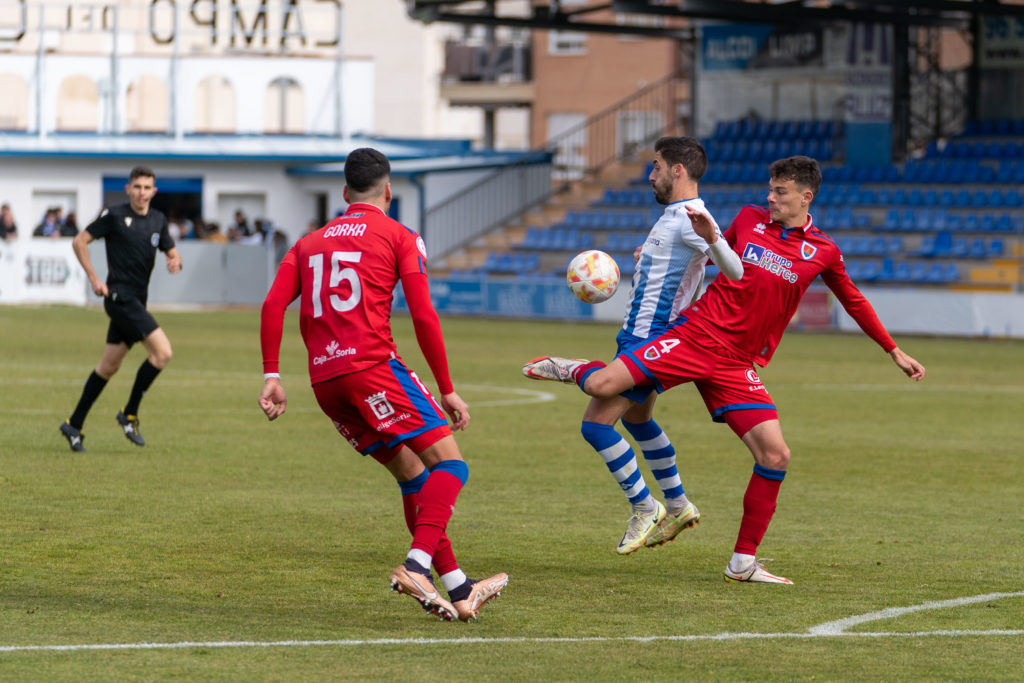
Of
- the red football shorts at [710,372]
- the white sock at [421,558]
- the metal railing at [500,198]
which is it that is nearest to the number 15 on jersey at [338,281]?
the white sock at [421,558]

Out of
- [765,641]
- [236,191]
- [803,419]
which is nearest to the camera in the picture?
[765,641]

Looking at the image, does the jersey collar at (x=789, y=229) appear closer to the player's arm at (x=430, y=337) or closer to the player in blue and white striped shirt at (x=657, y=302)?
the player in blue and white striped shirt at (x=657, y=302)

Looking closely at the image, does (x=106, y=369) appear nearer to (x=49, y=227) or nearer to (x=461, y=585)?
(x=461, y=585)

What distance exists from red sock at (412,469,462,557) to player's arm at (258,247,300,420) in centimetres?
69

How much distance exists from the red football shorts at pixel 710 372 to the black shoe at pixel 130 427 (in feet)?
20.1

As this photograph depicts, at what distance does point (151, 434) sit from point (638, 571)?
22.0 ft

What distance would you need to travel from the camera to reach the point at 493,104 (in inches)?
2265

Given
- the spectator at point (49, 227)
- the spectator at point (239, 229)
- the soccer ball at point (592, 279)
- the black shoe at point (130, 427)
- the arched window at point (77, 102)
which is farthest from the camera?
the arched window at point (77, 102)

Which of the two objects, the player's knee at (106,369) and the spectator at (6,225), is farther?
the spectator at (6,225)

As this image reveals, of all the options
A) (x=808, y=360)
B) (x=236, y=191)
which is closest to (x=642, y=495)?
(x=808, y=360)

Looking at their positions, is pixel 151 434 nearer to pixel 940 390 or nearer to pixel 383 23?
pixel 940 390

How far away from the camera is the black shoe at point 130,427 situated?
1270cm

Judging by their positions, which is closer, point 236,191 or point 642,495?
point 642,495

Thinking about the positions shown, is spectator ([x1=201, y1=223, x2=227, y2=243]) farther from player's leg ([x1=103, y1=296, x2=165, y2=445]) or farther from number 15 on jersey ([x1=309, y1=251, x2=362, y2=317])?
number 15 on jersey ([x1=309, y1=251, x2=362, y2=317])
